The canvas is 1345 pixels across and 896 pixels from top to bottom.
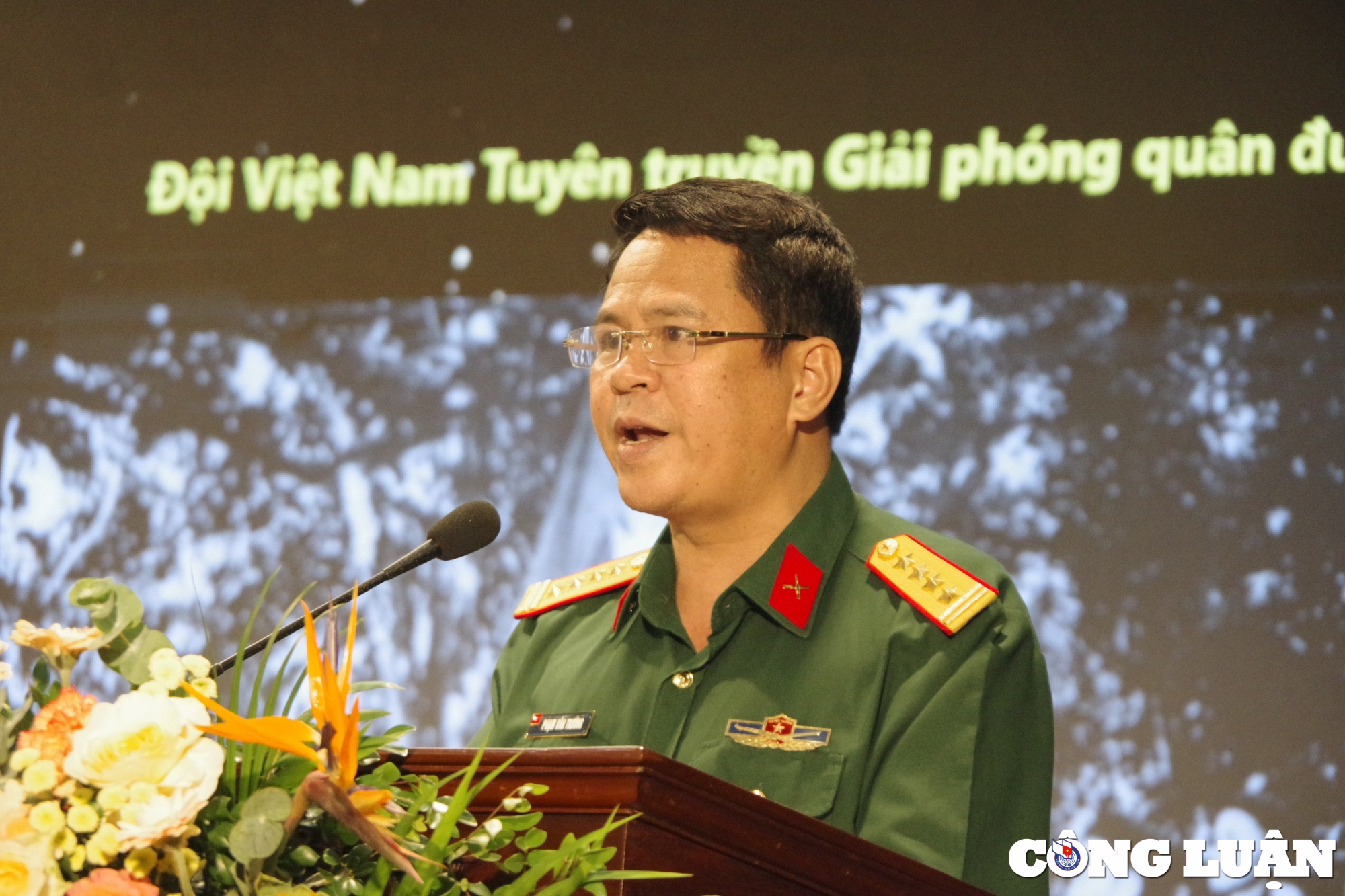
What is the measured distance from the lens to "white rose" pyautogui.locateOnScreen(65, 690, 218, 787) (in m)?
0.85

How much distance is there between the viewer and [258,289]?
3.84 metres

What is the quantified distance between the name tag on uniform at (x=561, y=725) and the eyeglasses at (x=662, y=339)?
1.64ft

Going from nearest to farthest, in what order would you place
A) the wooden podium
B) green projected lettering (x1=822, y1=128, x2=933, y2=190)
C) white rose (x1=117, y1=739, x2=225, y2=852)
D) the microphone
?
white rose (x1=117, y1=739, x2=225, y2=852), the wooden podium, the microphone, green projected lettering (x1=822, y1=128, x2=933, y2=190)

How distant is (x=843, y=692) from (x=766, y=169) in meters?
1.98

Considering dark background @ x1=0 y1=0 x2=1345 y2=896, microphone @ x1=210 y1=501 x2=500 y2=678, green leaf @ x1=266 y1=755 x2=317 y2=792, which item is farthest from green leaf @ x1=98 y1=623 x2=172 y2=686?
dark background @ x1=0 y1=0 x2=1345 y2=896

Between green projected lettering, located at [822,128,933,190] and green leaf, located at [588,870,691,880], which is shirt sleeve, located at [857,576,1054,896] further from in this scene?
green projected lettering, located at [822,128,933,190]

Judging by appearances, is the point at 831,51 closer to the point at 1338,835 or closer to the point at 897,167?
the point at 897,167

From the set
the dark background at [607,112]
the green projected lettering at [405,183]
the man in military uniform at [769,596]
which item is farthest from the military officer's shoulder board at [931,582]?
the green projected lettering at [405,183]

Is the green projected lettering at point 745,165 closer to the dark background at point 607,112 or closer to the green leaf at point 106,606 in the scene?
the dark background at point 607,112

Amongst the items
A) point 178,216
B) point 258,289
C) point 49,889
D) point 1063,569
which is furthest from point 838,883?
point 178,216

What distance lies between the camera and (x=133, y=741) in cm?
85

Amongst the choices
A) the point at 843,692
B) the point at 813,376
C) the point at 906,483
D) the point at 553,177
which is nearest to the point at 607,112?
the point at 553,177

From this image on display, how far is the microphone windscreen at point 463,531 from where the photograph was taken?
163 cm

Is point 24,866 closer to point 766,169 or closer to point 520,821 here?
point 520,821
